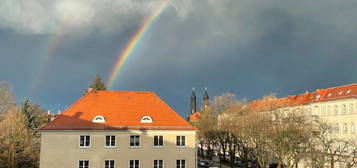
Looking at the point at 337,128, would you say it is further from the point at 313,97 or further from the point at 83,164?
the point at 83,164

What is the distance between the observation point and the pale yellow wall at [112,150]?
36969mm

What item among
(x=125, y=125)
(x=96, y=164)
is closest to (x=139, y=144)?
(x=125, y=125)

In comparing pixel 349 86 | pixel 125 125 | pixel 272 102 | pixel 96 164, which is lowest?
pixel 96 164

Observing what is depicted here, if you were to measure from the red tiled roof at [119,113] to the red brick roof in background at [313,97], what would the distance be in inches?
675

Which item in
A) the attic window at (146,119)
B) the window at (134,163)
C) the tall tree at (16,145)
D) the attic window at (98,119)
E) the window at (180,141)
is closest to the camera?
the attic window at (98,119)

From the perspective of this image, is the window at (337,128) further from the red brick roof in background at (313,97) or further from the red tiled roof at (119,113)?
the red tiled roof at (119,113)

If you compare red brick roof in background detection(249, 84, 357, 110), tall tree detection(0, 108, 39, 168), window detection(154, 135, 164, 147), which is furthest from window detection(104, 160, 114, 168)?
red brick roof in background detection(249, 84, 357, 110)

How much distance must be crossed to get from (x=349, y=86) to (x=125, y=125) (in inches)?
1925

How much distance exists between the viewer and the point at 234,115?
5281cm

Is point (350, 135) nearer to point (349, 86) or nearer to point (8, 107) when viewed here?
point (349, 86)

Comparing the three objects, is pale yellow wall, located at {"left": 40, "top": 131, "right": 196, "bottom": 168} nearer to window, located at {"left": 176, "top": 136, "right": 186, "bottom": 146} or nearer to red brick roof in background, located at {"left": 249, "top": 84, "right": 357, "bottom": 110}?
window, located at {"left": 176, "top": 136, "right": 186, "bottom": 146}

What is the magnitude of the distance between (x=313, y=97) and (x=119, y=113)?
5169 centimetres

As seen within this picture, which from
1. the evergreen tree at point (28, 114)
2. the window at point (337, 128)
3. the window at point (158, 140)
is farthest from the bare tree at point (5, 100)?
the window at point (337, 128)

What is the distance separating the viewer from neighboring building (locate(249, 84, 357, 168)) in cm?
5238
